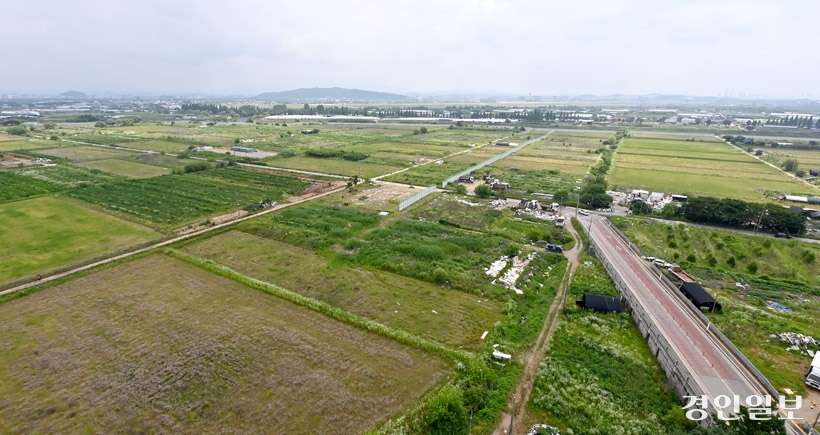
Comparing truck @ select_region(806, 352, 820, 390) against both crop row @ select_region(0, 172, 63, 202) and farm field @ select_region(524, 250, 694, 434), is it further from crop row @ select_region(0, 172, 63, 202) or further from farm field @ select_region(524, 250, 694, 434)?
crop row @ select_region(0, 172, 63, 202)

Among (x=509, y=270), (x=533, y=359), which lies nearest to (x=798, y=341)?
(x=533, y=359)

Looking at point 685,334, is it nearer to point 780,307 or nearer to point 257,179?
point 780,307

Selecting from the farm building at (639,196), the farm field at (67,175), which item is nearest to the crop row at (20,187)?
the farm field at (67,175)

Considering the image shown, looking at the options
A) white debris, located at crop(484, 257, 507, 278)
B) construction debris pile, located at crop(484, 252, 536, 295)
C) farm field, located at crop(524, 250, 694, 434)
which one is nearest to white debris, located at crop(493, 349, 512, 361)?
farm field, located at crop(524, 250, 694, 434)

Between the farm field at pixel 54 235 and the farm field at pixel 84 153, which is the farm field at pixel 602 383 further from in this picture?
the farm field at pixel 84 153

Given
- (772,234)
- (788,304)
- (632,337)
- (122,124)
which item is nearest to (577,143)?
(772,234)

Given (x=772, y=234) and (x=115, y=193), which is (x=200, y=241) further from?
(x=772, y=234)
